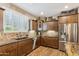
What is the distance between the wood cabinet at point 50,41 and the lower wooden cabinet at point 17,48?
0.24m

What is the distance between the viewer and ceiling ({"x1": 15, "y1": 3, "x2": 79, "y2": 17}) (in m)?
1.77

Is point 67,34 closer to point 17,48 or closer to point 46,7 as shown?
point 46,7

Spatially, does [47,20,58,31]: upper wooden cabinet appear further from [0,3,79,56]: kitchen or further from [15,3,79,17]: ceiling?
[15,3,79,17]: ceiling

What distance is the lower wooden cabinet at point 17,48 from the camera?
181cm

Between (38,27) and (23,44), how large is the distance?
438mm

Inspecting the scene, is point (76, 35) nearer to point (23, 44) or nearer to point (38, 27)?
point (38, 27)

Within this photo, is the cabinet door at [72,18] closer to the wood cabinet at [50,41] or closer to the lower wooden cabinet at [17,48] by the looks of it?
the wood cabinet at [50,41]

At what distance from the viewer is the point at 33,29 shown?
1943 mm

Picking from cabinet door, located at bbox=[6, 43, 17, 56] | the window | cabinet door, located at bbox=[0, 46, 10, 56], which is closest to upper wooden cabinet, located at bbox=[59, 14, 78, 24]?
the window

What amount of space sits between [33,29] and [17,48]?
18.2 inches

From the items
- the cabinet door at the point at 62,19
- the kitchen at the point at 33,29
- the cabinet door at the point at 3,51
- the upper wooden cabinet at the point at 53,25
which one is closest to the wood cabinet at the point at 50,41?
the kitchen at the point at 33,29

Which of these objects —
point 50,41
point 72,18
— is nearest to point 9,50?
point 50,41

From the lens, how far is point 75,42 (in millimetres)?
1851

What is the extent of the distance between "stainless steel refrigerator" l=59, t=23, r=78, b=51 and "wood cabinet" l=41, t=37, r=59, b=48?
0.24 ft
